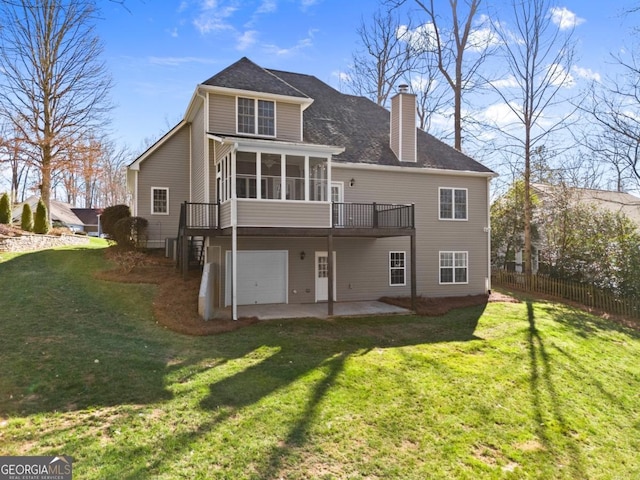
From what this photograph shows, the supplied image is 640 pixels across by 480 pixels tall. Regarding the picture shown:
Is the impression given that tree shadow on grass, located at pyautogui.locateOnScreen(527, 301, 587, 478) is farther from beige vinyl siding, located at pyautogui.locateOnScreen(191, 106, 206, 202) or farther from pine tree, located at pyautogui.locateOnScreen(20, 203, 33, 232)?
pine tree, located at pyautogui.locateOnScreen(20, 203, 33, 232)

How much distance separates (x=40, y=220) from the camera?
21.3 meters

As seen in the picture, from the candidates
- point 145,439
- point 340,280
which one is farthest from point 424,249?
point 145,439

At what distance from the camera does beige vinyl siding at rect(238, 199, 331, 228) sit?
11.8 m

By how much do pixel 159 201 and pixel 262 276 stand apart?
19.2ft

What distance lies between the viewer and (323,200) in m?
13.2

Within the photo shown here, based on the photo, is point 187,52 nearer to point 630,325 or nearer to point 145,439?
point 145,439

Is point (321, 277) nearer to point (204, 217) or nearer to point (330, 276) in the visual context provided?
point (330, 276)

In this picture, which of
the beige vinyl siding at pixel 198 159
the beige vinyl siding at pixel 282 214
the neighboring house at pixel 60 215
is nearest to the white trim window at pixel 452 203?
the beige vinyl siding at pixel 282 214

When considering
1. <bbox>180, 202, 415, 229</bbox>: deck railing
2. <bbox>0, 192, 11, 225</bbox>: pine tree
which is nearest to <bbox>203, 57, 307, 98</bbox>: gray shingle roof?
<bbox>180, 202, 415, 229</bbox>: deck railing

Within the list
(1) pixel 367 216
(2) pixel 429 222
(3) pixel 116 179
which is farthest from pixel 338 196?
(3) pixel 116 179

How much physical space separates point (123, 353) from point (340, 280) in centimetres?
873

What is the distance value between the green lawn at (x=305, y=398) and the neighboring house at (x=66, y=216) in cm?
3271

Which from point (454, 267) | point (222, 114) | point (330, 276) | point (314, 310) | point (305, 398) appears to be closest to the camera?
point (305, 398)

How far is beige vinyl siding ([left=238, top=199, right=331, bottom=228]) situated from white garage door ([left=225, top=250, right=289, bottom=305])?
7.97ft
